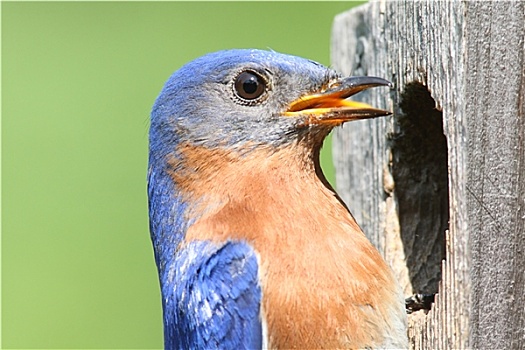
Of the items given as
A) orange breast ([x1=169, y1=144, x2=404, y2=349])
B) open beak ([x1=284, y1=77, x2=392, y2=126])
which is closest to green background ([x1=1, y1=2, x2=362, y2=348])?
orange breast ([x1=169, y1=144, x2=404, y2=349])

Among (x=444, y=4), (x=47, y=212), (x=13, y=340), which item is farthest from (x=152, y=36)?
(x=444, y=4)

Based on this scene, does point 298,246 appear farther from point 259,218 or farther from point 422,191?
point 422,191

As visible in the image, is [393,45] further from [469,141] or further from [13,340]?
[13,340]

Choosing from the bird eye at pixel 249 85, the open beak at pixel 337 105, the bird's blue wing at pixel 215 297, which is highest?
the bird eye at pixel 249 85

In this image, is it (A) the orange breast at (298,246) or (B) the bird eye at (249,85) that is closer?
(A) the orange breast at (298,246)

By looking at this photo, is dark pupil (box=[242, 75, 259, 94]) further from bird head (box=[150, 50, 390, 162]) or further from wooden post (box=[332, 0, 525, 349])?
wooden post (box=[332, 0, 525, 349])

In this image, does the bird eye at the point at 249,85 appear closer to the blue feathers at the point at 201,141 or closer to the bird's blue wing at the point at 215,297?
the blue feathers at the point at 201,141

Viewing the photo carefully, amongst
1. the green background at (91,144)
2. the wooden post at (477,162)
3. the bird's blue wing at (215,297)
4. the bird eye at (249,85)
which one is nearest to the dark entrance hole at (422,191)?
the wooden post at (477,162)

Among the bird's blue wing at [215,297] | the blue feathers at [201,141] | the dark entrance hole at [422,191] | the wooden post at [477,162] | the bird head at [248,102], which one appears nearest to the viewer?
the wooden post at [477,162]
